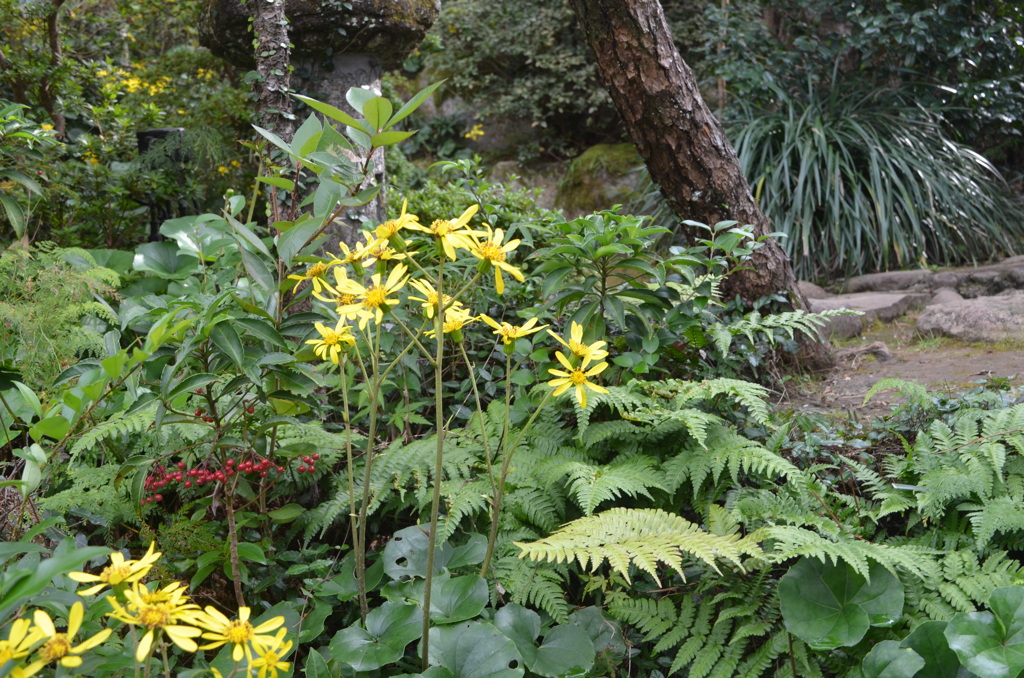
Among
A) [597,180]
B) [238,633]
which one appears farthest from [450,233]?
[597,180]

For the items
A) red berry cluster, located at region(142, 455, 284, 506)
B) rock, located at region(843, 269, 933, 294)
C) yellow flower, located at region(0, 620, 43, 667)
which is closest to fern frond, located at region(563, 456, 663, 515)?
red berry cluster, located at region(142, 455, 284, 506)

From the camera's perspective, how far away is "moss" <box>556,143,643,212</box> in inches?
260

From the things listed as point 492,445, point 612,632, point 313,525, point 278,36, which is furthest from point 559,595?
point 278,36

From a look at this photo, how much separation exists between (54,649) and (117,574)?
0.12 meters

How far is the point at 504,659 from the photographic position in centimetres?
137

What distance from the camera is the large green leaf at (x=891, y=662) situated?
1411mm

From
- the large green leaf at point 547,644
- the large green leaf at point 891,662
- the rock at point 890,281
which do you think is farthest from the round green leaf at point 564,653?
the rock at point 890,281

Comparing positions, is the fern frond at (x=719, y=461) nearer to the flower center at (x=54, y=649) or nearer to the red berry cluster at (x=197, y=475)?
the red berry cluster at (x=197, y=475)

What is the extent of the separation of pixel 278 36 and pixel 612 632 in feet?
6.68

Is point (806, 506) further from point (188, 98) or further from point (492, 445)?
point (188, 98)

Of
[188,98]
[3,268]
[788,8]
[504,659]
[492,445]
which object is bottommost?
[504,659]

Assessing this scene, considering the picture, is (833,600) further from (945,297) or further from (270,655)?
(945,297)

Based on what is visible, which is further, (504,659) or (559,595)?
(559,595)

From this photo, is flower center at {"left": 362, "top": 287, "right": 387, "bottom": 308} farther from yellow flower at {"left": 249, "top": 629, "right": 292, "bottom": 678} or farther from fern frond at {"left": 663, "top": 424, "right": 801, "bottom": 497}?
fern frond at {"left": 663, "top": 424, "right": 801, "bottom": 497}
